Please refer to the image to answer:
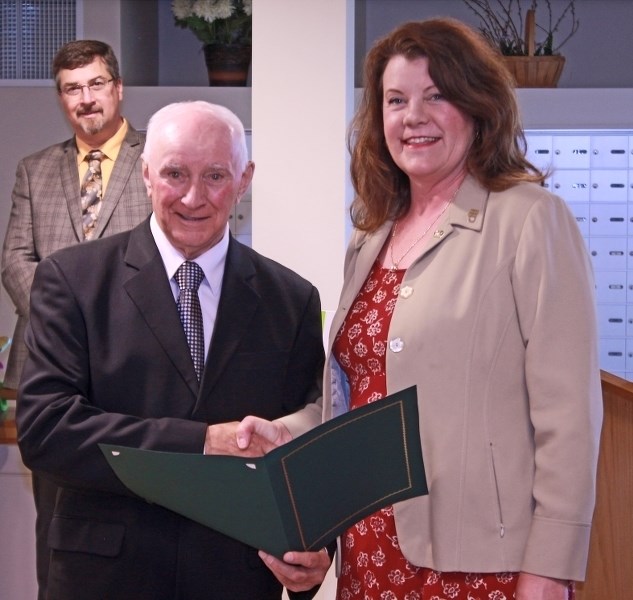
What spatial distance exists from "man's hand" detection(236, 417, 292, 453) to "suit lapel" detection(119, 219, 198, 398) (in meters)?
0.12

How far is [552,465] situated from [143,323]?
71cm

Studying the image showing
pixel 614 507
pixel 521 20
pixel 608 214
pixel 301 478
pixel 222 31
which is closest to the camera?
pixel 301 478

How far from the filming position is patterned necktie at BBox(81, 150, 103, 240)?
3371 mm

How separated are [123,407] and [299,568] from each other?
1.31 ft

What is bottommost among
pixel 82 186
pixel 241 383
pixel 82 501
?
pixel 82 501

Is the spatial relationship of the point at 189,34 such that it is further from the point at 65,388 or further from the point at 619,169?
the point at 65,388

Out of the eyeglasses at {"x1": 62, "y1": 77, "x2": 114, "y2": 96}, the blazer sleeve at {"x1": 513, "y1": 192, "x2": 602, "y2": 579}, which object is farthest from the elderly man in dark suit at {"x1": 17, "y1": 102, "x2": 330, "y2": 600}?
the eyeglasses at {"x1": 62, "y1": 77, "x2": 114, "y2": 96}

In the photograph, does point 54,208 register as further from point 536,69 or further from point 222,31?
point 536,69

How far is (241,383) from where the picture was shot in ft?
6.07

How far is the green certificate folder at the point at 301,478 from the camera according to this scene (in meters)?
1.46

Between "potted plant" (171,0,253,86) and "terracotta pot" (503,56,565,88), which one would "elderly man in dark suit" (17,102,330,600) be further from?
"terracotta pot" (503,56,565,88)

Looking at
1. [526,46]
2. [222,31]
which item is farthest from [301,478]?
[526,46]

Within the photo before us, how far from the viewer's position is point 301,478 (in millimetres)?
1474

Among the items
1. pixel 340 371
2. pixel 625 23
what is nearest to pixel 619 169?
pixel 625 23
